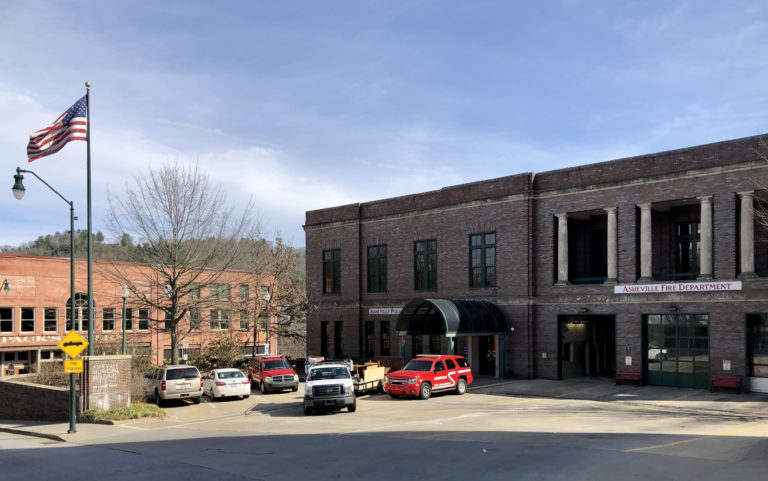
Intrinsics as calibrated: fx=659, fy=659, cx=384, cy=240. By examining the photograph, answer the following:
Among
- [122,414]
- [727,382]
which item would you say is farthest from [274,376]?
[727,382]

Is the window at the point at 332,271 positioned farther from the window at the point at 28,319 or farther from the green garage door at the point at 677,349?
the window at the point at 28,319

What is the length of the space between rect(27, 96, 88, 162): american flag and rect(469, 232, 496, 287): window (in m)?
22.4

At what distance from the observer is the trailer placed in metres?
30.7

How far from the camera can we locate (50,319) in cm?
5681

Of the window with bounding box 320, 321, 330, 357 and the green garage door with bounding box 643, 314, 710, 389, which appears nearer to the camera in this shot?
the green garage door with bounding box 643, 314, 710, 389

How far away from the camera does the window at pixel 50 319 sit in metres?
56.4

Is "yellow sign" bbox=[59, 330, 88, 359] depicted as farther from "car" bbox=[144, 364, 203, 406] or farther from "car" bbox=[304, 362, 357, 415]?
"car" bbox=[304, 362, 357, 415]

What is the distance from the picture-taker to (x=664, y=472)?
42.1 ft

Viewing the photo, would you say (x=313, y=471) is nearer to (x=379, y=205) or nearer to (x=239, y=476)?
(x=239, y=476)

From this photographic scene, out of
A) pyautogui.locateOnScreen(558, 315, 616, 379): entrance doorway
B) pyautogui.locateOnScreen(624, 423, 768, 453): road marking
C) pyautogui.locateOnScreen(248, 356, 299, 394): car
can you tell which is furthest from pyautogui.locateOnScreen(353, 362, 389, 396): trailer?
pyautogui.locateOnScreen(624, 423, 768, 453): road marking

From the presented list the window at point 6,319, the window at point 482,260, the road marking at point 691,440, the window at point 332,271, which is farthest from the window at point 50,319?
the road marking at point 691,440

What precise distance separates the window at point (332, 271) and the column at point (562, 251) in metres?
17.8

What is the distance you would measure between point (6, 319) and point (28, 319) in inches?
65.0

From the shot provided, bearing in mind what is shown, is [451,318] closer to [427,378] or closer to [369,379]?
[427,378]
